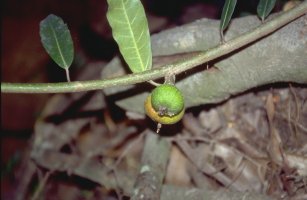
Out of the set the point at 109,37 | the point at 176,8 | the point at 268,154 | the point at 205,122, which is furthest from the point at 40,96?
the point at 268,154

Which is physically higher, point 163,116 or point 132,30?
point 132,30

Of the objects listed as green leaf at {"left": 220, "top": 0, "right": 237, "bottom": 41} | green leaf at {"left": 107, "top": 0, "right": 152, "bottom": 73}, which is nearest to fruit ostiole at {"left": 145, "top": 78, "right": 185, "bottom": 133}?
green leaf at {"left": 107, "top": 0, "right": 152, "bottom": 73}

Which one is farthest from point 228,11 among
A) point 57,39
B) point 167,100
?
point 57,39

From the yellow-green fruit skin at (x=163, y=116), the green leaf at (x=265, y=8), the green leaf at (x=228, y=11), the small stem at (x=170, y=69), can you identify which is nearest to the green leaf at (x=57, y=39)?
the small stem at (x=170, y=69)

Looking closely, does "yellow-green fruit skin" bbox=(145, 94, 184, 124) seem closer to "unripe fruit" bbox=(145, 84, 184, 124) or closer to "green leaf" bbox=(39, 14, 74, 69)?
"unripe fruit" bbox=(145, 84, 184, 124)

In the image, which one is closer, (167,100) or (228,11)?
(167,100)

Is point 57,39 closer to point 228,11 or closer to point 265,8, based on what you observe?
point 228,11

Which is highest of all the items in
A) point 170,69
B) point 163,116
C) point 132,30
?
point 132,30
